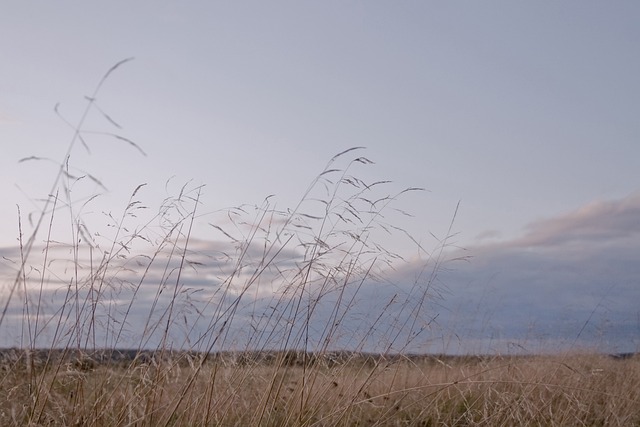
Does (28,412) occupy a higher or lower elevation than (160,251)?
lower

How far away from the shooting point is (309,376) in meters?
4.09

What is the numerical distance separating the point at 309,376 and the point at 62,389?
1.41 metres

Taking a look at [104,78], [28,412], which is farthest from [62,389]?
[104,78]

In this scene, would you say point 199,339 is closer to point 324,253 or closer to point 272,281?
point 272,281

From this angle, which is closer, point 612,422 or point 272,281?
point 272,281

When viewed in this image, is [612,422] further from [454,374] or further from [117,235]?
[117,235]

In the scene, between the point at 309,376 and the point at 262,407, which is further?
the point at 309,376

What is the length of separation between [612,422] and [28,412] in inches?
156

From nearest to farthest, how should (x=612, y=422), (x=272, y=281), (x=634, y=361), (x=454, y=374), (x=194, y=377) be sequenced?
1. (x=194, y=377)
2. (x=272, y=281)
3. (x=612, y=422)
4. (x=454, y=374)
5. (x=634, y=361)

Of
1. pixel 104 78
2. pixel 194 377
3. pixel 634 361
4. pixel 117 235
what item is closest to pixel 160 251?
pixel 117 235

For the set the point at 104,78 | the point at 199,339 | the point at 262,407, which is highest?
the point at 104,78

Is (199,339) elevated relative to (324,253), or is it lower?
lower

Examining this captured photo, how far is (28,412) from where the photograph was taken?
11.4 ft

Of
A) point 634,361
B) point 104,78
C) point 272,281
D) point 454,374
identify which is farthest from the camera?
point 634,361
